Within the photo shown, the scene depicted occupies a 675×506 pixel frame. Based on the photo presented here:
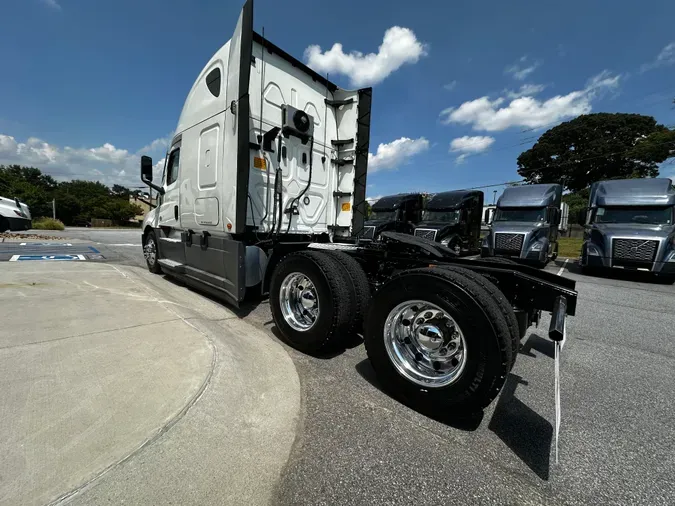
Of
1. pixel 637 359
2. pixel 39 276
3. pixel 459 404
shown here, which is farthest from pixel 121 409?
pixel 39 276

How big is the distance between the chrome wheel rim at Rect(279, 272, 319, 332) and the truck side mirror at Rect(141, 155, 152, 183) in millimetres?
4494

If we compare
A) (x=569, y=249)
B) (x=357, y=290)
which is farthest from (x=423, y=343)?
(x=569, y=249)

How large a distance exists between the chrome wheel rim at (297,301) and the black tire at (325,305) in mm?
108

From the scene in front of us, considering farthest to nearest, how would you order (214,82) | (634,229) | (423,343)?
(634,229) → (214,82) → (423,343)

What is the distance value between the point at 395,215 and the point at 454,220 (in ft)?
8.19

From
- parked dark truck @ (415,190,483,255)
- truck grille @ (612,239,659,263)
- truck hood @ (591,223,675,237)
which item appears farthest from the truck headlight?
parked dark truck @ (415,190,483,255)

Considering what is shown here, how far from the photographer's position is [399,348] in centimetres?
230

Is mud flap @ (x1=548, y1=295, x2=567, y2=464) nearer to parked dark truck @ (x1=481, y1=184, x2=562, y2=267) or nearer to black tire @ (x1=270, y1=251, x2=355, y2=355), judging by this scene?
black tire @ (x1=270, y1=251, x2=355, y2=355)

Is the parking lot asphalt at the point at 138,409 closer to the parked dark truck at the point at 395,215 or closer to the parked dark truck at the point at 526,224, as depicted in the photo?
the parked dark truck at the point at 395,215

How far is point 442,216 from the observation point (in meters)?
12.3

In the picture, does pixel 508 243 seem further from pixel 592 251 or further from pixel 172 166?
pixel 172 166

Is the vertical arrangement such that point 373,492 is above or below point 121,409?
below

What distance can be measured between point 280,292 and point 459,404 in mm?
2067

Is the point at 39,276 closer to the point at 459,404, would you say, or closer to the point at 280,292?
the point at 280,292
